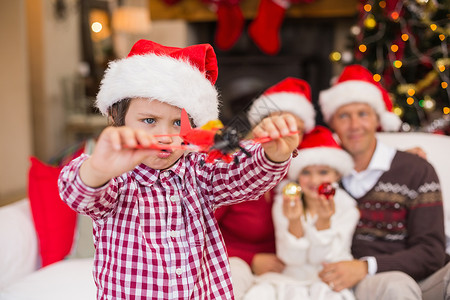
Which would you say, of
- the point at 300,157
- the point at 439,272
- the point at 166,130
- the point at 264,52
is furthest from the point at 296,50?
the point at 166,130

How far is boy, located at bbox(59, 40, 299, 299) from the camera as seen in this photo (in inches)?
35.4

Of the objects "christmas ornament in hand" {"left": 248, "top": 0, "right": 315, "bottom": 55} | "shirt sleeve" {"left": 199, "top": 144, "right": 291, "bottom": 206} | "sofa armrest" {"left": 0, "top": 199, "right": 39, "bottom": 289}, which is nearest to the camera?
"shirt sleeve" {"left": 199, "top": 144, "right": 291, "bottom": 206}

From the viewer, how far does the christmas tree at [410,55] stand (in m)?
2.49

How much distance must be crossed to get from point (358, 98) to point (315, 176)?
14.0 inches

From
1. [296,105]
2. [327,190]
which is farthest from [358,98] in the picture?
[327,190]

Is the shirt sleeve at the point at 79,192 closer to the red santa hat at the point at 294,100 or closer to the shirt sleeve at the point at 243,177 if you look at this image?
the shirt sleeve at the point at 243,177

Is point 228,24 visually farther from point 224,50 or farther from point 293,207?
point 293,207

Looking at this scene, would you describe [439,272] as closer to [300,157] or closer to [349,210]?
[349,210]

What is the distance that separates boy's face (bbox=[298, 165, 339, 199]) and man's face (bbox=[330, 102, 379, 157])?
0.45 feet

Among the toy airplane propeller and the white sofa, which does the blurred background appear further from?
the toy airplane propeller

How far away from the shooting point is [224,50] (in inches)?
155

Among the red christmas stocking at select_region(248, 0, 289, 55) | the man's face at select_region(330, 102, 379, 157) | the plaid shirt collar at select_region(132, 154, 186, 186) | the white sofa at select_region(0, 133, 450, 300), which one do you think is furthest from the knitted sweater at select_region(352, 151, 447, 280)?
the red christmas stocking at select_region(248, 0, 289, 55)

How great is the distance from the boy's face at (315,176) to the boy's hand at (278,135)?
74 centimetres

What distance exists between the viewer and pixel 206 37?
13.5 ft
